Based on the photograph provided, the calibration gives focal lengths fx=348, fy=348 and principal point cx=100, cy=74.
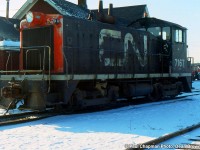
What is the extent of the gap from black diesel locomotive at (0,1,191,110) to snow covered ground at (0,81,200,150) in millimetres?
961

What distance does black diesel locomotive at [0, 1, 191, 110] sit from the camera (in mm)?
9641

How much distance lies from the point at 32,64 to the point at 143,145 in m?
6.01

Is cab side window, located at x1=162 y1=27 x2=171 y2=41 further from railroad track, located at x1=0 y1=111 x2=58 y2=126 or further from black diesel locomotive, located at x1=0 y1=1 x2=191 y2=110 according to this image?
railroad track, located at x1=0 y1=111 x2=58 y2=126

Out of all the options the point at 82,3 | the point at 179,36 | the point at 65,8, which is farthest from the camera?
the point at 82,3

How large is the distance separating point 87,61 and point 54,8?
17.9 meters

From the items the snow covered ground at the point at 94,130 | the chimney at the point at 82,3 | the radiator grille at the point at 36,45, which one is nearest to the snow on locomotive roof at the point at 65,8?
the chimney at the point at 82,3

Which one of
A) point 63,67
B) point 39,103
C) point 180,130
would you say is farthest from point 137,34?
point 180,130

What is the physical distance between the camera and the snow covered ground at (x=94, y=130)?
6.21 m

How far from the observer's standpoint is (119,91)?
12945 mm

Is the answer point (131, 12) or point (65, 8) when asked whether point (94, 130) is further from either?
point (131, 12)

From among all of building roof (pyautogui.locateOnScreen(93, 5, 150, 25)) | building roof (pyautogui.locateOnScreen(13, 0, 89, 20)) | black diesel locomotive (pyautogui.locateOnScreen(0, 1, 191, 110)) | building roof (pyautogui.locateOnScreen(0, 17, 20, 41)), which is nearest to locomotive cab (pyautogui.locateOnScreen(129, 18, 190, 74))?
black diesel locomotive (pyautogui.locateOnScreen(0, 1, 191, 110))

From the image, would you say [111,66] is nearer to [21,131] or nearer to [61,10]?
[21,131]

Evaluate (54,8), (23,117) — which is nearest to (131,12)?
(54,8)

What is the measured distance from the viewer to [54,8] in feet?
92.4
